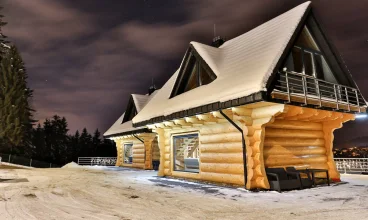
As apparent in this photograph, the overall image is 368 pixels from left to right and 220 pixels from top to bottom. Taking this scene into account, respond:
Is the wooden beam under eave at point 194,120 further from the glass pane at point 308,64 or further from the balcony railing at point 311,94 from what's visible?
the glass pane at point 308,64

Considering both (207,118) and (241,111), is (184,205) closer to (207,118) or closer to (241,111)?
(241,111)

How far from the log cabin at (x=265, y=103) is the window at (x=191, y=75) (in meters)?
0.05

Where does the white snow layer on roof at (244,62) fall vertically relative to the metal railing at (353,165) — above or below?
above

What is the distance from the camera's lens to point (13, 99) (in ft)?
91.9

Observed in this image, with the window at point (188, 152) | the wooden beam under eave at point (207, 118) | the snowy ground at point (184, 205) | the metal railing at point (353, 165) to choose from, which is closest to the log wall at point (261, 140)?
the wooden beam under eave at point (207, 118)

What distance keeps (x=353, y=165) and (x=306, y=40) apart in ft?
27.3

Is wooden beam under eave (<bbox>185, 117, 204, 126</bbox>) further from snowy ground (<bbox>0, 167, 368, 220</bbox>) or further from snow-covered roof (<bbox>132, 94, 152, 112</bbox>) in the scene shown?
snow-covered roof (<bbox>132, 94, 152, 112</bbox>)

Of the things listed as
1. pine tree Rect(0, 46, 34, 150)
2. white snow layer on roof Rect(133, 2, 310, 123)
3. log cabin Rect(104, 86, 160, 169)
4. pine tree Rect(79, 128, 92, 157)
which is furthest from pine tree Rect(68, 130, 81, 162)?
white snow layer on roof Rect(133, 2, 310, 123)

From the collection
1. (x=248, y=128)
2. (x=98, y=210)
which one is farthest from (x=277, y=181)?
(x=98, y=210)

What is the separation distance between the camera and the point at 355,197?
266 inches

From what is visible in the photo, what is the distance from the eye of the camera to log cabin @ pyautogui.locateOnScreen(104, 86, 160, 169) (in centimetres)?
1822

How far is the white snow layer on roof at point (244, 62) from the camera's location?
25.5 ft

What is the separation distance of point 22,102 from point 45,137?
33586 millimetres

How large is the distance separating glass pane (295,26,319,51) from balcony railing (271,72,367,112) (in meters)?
1.61
